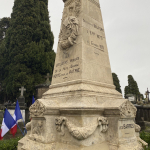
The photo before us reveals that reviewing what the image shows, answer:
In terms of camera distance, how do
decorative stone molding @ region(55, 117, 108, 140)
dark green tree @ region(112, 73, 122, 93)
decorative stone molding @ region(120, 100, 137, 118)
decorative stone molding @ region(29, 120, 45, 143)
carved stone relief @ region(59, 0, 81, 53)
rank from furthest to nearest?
dark green tree @ region(112, 73, 122, 93) → carved stone relief @ region(59, 0, 81, 53) → decorative stone molding @ region(29, 120, 45, 143) → decorative stone molding @ region(120, 100, 137, 118) → decorative stone molding @ region(55, 117, 108, 140)

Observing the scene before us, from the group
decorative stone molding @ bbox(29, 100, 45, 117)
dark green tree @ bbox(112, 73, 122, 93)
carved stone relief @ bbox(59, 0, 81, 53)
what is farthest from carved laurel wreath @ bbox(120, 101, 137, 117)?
dark green tree @ bbox(112, 73, 122, 93)

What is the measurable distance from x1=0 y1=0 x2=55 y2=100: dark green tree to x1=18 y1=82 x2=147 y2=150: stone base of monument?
16287mm

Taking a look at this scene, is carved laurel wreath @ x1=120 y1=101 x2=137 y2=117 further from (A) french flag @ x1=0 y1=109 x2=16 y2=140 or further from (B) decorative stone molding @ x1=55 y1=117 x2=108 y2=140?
(A) french flag @ x1=0 y1=109 x2=16 y2=140

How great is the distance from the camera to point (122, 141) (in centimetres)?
388

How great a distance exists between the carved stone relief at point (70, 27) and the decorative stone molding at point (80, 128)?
2545 millimetres

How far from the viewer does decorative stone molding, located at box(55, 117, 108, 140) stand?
3.52m

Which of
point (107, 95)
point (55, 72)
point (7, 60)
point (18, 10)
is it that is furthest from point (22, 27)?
point (107, 95)

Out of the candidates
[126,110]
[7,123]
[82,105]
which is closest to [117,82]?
[7,123]

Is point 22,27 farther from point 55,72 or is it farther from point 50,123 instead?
point 50,123

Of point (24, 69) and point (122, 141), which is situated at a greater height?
point (24, 69)

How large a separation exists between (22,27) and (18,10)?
3201mm

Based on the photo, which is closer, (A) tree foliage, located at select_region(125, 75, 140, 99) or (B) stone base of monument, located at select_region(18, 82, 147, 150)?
(B) stone base of monument, located at select_region(18, 82, 147, 150)

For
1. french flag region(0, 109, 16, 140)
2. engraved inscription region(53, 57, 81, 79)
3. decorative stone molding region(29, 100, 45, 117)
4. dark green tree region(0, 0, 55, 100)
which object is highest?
dark green tree region(0, 0, 55, 100)

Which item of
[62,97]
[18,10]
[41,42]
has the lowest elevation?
[62,97]
